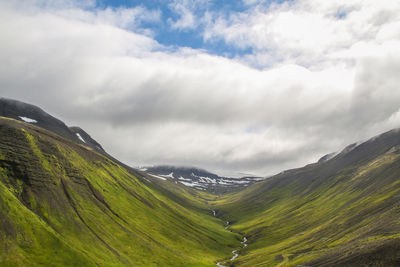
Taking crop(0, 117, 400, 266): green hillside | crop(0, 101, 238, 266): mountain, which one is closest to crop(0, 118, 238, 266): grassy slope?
crop(0, 101, 238, 266): mountain

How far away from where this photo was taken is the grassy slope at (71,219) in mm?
85750

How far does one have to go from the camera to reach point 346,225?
142 metres

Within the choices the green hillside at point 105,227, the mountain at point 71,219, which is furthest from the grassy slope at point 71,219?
the green hillside at point 105,227

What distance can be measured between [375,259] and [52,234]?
9914 centimetres

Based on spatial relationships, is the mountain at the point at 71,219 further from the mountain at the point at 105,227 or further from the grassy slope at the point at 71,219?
the mountain at the point at 105,227

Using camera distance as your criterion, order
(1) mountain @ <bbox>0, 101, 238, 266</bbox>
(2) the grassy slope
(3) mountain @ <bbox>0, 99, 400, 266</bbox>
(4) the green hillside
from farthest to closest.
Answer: (2) the grassy slope → (1) mountain @ <bbox>0, 101, 238, 266</bbox> → (3) mountain @ <bbox>0, 99, 400, 266</bbox> → (4) the green hillside

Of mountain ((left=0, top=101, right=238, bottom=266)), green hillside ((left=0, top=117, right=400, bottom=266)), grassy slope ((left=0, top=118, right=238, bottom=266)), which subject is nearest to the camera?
green hillside ((left=0, top=117, right=400, bottom=266))

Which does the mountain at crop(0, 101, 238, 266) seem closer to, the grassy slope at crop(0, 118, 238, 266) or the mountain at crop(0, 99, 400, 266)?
the grassy slope at crop(0, 118, 238, 266)

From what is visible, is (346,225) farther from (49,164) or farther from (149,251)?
(49,164)

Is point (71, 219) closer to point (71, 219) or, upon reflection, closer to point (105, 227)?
point (71, 219)

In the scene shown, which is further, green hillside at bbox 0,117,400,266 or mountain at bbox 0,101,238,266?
mountain at bbox 0,101,238,266

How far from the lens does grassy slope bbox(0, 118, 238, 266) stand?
85.8m

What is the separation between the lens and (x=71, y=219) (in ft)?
374

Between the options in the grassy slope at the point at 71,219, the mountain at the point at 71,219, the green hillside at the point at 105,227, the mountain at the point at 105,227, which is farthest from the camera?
the grassy slope at the point at 71,219
